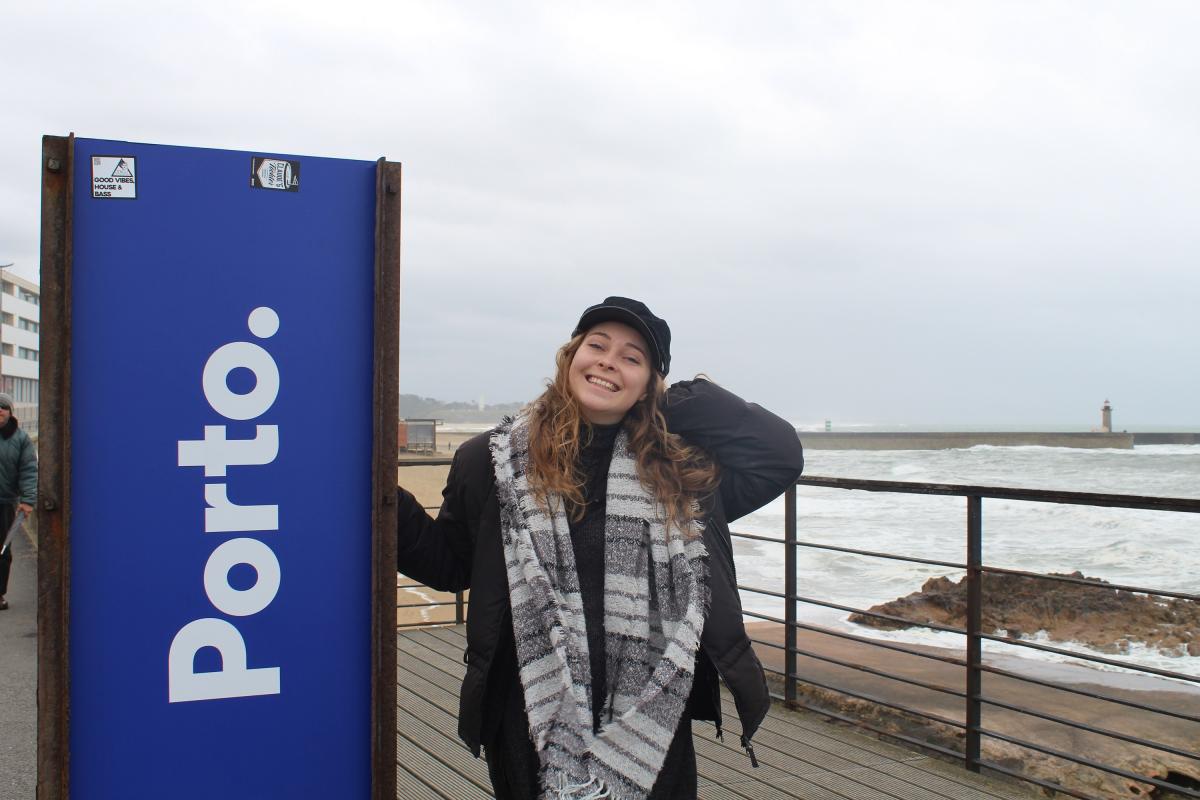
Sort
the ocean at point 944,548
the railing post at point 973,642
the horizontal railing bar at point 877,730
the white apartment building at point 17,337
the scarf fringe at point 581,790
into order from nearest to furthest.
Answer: the scarf fringe at point 581,790, the railing post at point 973,642, the horizontal railing bar at point 877,730, the ocean at point 944,548, the white apartment building at point 17,337

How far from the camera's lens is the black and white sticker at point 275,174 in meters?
1.54

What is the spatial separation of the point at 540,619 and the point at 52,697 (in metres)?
0.78

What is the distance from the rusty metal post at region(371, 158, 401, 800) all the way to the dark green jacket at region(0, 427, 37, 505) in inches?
227

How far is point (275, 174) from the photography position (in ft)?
5.10

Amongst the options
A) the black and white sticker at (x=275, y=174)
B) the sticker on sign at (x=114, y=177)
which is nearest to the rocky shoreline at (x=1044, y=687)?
the black and white sticker at (x=275, y=174)

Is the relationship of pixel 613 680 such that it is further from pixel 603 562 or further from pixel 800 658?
→ pixel 800 658

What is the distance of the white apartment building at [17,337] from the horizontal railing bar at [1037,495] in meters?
61.0

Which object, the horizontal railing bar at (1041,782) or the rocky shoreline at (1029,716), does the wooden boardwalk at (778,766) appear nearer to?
the horizontal railing bar at (1041,782)

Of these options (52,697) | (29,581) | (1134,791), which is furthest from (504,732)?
(29,581)

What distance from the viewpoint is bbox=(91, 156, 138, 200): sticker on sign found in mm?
1472

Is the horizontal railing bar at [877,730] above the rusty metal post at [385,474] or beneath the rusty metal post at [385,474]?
beneath

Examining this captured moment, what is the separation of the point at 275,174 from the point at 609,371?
2.35 feet

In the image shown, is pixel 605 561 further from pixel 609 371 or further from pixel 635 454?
pixel 609 371

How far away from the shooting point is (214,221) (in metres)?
1.51
